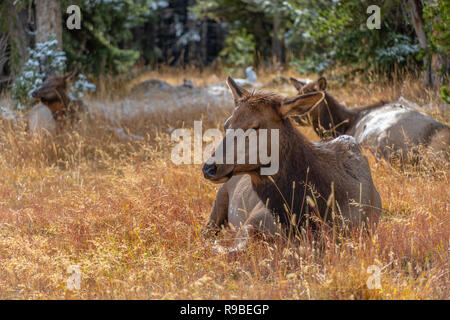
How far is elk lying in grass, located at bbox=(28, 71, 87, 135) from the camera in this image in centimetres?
971

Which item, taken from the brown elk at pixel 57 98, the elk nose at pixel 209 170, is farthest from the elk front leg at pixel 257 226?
the brown elk at pixel 57 98

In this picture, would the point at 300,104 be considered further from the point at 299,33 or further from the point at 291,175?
the point at 299,33

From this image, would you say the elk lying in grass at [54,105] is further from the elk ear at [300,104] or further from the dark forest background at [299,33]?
the elk ear at [300,104]

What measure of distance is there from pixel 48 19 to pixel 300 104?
9.18 meters

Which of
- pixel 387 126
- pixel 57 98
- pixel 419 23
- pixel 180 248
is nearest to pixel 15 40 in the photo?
pixel 57 98

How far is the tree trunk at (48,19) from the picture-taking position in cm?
1152

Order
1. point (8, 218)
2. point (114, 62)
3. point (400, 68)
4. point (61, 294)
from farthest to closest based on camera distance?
point (114, 62) → point (400, 68) → point (8, 218) → point (61, 294)

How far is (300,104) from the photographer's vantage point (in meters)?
4.10

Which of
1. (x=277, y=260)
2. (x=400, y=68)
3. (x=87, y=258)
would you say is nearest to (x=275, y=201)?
(x=277, y=260)

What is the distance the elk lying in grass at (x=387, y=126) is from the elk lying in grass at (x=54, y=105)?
452 centimetres
